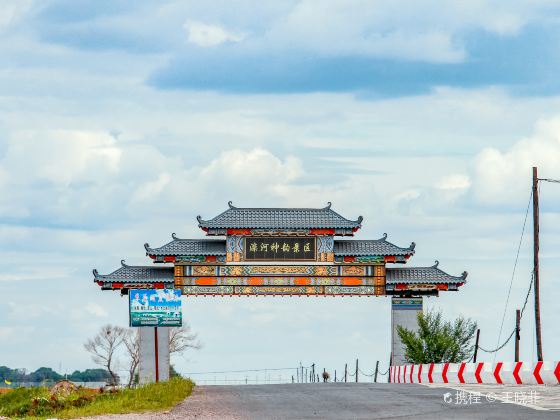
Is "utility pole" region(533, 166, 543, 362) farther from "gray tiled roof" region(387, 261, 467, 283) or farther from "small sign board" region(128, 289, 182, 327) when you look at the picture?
"small sign board" region(128, 289, 182, 327)

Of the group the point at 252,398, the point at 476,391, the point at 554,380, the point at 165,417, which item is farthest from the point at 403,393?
the point at 165,417

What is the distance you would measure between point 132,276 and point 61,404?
25.5 m

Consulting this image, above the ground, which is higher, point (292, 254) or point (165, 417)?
point (292, 254)

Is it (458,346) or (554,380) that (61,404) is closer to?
(554,380)

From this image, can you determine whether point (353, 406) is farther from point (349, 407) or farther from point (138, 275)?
point (138, 275)

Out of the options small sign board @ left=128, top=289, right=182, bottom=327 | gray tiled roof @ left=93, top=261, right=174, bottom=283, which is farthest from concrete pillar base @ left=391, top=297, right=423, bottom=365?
small sign board @ left=128, top=289, right=182, bottom=327

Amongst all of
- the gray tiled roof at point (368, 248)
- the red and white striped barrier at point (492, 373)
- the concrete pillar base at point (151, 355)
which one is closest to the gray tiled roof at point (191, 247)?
the concrete pillar base at point (151, 355)

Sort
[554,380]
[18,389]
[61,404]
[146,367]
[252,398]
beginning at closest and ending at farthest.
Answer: [252,398], [61,404], [554,380], [18,389], [146,367]

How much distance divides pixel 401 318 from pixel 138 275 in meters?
13.4

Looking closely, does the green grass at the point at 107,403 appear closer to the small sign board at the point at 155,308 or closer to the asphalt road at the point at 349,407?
the asphalt road at the point at 349,407

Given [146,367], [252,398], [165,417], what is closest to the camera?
[165,417]

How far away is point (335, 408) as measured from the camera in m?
21.9

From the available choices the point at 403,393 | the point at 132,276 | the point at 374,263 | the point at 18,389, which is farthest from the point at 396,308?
the point at 403,393

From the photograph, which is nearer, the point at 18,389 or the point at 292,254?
the point at 18,389
